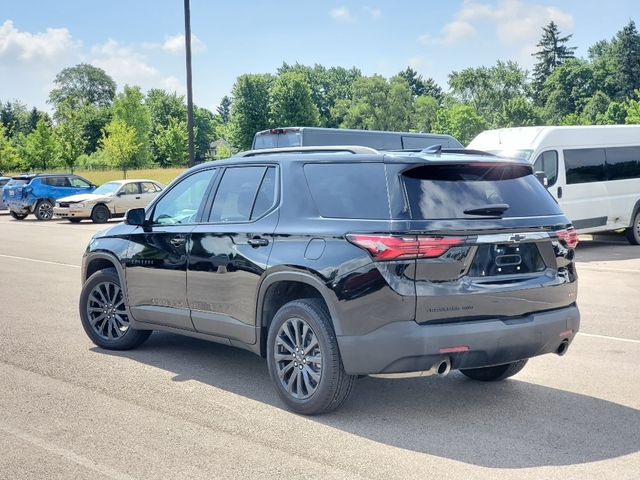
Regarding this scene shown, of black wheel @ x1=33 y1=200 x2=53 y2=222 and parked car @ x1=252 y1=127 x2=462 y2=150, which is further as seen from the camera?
black wheel @ x1=33 y1=200 x2=53 y2=222

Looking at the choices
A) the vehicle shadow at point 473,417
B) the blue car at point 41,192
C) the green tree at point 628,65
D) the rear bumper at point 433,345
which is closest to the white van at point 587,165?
the vehicle shadow at point 473,417

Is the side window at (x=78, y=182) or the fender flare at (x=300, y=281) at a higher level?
the side window at (x=78, y=182)

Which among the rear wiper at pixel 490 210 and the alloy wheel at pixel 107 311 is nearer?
the rear wiper at pixel 490 210

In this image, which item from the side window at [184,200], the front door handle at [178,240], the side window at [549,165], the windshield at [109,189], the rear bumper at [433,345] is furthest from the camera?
the windshield at [109,189]

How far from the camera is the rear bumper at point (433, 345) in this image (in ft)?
16.2

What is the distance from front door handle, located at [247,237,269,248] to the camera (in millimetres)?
5758

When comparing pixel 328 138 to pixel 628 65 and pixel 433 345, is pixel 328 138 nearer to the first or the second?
pixel 433 345

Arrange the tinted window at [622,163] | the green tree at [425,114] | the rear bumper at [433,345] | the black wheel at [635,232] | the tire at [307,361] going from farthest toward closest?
the green tree at [425,114]
the black wheel at [635,232]
the tinted window at [622,163]
the tire at [307,361]
the rear bumper at [433,345]

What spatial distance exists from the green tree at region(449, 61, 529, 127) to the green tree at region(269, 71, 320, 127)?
95.6 ft

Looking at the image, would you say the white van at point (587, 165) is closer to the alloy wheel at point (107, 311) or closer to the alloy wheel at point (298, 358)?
the alloy wheel at point (107, 311)

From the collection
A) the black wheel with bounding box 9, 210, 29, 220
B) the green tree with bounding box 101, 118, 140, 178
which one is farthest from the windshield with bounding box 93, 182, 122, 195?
the green tree with bounding box 101, 118, 140, 178

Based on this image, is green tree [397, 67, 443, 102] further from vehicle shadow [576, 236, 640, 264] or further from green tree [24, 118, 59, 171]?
vehicle shadow [576, 236, 640, 264]

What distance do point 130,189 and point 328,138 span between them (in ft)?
40.5

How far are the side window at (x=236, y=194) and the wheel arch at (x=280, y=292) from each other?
64 centimetres
